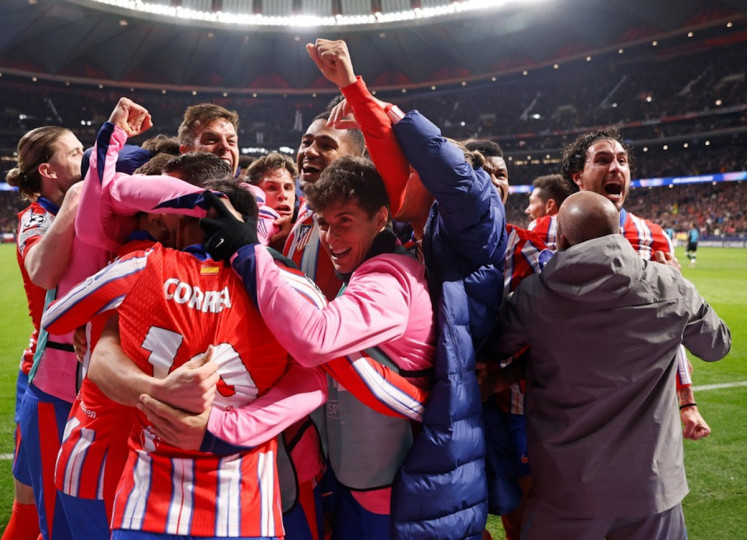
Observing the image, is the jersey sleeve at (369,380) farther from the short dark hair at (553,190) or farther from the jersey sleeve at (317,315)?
the short dark hair at (553,190)

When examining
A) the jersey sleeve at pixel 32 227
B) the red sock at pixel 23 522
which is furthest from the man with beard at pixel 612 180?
the red sock at pixel 23 522

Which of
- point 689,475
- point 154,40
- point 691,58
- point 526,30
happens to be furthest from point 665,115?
point 689,475

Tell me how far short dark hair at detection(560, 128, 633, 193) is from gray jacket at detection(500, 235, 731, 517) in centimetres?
148

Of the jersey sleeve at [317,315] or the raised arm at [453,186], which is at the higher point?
the raised arm at [453,186]

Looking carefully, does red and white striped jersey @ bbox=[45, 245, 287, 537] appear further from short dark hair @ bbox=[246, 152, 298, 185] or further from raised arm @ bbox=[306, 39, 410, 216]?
short dark hair @ bbox=[246, 152, 298, 185]

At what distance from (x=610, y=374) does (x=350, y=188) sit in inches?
45.3

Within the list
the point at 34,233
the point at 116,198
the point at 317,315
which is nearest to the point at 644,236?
the point at 317,315

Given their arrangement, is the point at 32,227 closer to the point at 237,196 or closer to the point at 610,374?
the point at 237,196

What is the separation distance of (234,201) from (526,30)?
35775 mm

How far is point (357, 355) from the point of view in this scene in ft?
5.48

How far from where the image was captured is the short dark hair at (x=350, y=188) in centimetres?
190

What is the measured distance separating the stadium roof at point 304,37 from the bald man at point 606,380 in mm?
31279

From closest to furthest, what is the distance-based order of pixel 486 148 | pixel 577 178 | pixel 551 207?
pixel 577 178
pixel 486 148
pixel 551 207

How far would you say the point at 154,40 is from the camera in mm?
32750
